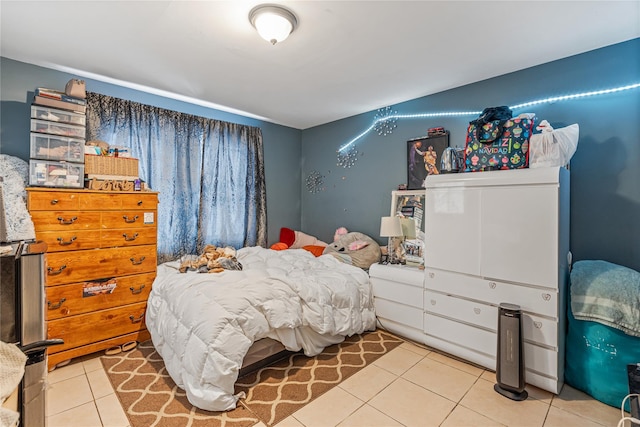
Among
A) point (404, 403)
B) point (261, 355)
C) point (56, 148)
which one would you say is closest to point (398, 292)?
point (404, 403)

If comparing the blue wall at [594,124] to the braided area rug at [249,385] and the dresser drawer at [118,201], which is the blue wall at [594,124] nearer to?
the braided area rug at [249,385]

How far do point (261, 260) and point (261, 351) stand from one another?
121cm

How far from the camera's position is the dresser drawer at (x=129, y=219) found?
8.50 ft

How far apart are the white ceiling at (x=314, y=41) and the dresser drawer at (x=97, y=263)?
1652 mm

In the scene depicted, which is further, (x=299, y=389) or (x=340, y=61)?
(x=340, y=61)

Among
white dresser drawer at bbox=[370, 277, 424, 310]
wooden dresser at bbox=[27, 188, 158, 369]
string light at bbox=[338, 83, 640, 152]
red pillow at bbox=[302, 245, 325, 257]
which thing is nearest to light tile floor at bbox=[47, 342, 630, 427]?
wooden dresser at bbox=[27, 188, 158, 369]

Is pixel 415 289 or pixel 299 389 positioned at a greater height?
pixel 415 289

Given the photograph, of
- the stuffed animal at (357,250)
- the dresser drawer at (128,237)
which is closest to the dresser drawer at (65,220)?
the dresser drawer at (128,237)

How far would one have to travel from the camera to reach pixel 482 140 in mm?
2363

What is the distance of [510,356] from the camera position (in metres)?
1.98

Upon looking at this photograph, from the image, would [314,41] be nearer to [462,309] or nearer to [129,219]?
[129,219]

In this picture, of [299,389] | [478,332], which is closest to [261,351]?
[299,389]

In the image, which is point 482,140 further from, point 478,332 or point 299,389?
point 299,389

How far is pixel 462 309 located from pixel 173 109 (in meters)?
3.66
